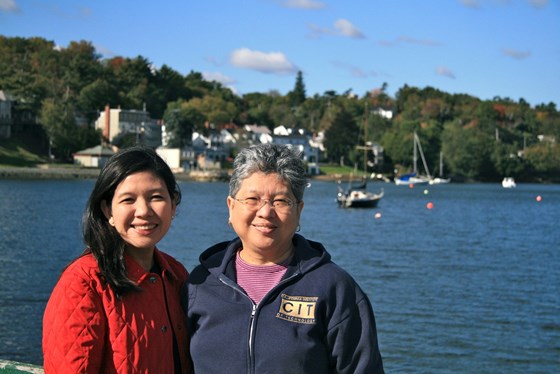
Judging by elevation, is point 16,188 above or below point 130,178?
below

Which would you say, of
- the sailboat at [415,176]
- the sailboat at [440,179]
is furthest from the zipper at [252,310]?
the sailboat at [440,179]

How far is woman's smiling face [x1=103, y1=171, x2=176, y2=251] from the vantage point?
11.0 ft

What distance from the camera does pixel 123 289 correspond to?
317 cm

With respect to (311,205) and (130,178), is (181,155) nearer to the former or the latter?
(311,205)

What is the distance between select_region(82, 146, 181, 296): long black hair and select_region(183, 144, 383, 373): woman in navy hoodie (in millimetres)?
360

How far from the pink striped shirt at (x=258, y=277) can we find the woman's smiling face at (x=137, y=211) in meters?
0.41

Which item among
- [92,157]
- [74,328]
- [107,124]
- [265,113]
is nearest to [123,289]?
[74,328]

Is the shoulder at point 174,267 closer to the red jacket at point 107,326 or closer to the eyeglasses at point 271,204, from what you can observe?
the red jacket at point 107,326

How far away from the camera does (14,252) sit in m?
27.5

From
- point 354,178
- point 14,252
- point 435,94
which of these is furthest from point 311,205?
point 435,94

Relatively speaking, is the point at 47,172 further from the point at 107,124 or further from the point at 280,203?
the point at 280,203

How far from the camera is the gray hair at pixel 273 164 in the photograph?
337 cm

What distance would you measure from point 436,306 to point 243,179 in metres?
16.4

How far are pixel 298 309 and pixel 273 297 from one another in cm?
12
